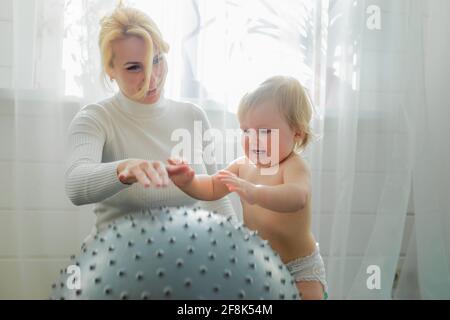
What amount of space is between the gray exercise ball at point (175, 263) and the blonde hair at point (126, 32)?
0.29m

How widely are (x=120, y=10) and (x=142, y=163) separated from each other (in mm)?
296

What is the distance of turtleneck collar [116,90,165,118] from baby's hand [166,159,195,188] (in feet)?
0.63

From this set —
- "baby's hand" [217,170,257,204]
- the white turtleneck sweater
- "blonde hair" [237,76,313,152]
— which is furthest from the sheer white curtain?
"baby's hand" [217,170,257,204]

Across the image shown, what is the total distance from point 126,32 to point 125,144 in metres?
0.19

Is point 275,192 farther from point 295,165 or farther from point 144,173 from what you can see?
point 144,173

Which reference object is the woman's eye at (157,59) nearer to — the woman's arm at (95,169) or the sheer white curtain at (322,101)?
the woman's arm at (95,169)

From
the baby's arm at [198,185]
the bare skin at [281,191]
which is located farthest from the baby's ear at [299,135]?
the baby's arm at [198,185]

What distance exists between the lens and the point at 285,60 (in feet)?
4.30

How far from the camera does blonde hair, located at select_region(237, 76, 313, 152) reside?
0.78 m

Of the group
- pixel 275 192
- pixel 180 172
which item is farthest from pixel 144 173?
pixel 275 192

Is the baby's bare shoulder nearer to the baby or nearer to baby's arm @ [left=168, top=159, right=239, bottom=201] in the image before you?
the baby

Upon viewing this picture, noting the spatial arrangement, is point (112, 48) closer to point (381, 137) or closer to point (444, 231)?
point (381, 137)

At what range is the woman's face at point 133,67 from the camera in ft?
2.60
